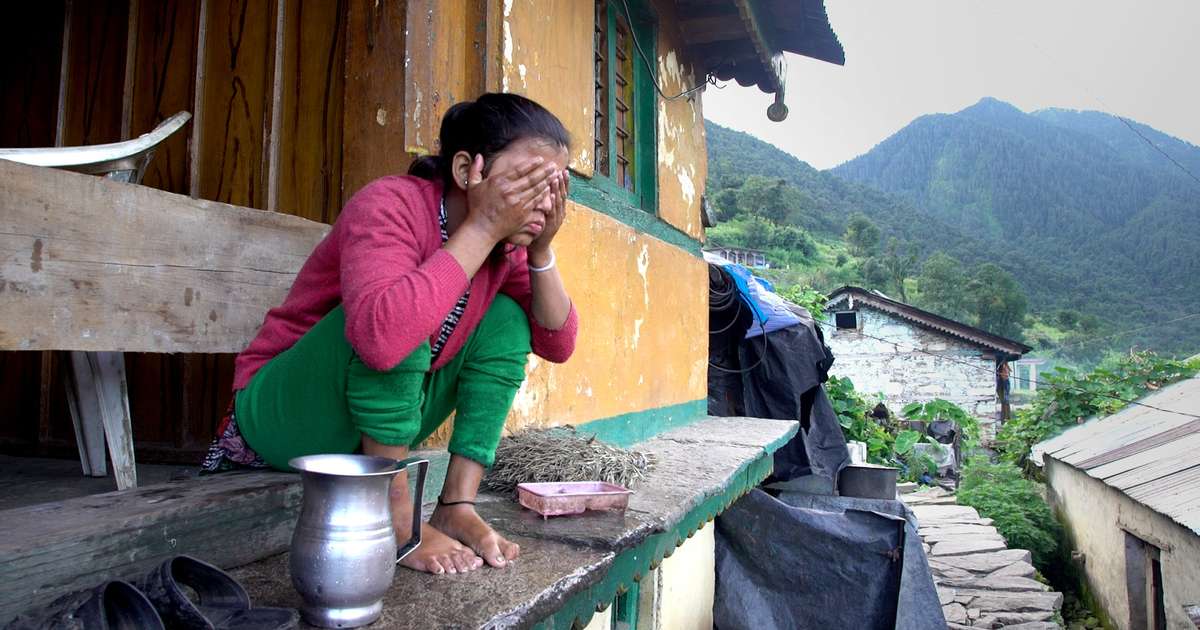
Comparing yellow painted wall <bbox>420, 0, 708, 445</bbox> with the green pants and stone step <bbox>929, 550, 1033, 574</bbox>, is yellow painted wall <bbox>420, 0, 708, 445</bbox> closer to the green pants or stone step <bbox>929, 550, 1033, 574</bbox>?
the green pants

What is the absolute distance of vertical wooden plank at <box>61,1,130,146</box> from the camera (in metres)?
2.78

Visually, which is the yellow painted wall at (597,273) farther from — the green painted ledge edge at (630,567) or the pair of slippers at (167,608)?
the pair of slippers at (167,608)

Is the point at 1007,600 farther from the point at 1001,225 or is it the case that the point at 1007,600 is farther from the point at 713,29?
the point at 1001,225

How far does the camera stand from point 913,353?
2636 cm

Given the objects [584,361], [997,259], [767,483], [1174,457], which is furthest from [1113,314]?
[584,361]

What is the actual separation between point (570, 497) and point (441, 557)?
1.84ft

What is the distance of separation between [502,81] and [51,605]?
212 cm

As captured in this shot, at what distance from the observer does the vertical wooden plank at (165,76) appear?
267 cm

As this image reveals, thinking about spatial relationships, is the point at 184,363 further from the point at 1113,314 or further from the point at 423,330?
the point at 1113,314

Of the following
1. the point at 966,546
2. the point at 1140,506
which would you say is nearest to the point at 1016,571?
the point at 966,546

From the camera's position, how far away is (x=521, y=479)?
2363mm

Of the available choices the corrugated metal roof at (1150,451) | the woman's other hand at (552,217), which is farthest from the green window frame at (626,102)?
the corrugated metal roof at (1150,451)

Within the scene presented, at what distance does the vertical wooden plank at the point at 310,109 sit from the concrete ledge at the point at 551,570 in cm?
117

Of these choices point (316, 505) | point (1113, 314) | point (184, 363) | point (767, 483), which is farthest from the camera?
point (1113, 314)
